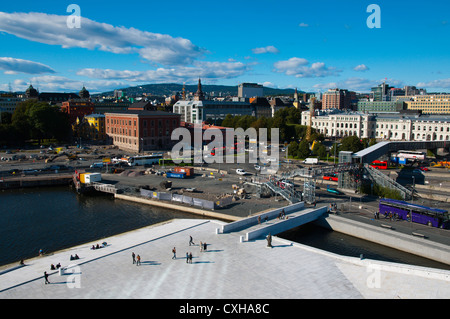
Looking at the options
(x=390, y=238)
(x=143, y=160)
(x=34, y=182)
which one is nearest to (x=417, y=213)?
(x=390, y=238)

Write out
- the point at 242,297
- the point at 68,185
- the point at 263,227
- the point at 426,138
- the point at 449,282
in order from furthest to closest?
the point at 426,138 < the point at 68,185 < the point at 263,227 < the point at 449,282 < the point at 242,297

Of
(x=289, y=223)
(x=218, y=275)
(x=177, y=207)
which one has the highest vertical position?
(x=289, y=223)

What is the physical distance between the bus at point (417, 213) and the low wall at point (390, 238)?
382cm

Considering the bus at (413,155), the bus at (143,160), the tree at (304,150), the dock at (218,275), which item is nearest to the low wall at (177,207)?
the dock at (218,275)

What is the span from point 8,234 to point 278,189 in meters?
24.4

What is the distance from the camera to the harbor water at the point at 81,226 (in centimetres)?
2548

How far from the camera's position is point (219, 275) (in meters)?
18.9

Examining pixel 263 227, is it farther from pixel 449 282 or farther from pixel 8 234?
pixel 8 234

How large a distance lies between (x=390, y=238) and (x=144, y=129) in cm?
5596

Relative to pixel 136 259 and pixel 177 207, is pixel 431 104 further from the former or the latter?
pixel 136 259

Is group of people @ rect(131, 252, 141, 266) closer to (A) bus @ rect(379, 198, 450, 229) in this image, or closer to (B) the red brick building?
(A) bus @ rect(379, 198, 450, 229)

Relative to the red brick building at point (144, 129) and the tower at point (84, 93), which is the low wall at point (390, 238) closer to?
the red brick building at point (144, 129)
